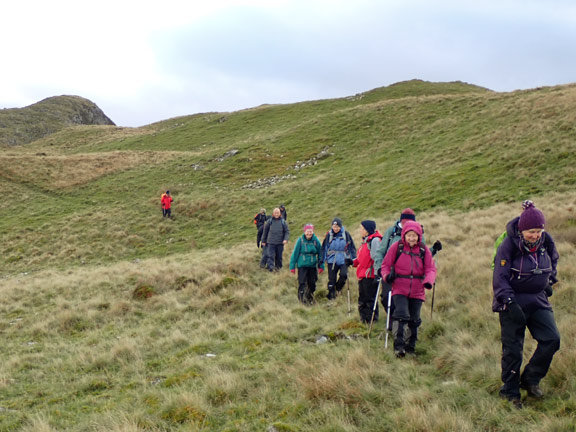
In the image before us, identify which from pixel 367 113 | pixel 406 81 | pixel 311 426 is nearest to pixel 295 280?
pixel 311 426

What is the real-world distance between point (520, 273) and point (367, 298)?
13.1 feet

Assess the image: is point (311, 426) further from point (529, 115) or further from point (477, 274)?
point (529, 115)

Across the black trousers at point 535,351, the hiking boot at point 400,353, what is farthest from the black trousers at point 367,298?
the black trousers at point 535,351

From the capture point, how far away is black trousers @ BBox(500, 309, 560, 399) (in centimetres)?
462

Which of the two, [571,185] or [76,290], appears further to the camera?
[571,185]

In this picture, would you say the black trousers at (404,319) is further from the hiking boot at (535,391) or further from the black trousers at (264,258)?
the black trousers at (264,258)

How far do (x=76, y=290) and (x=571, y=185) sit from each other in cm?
2079

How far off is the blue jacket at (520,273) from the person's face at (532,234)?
76 mm

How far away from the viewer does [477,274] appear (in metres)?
9.65

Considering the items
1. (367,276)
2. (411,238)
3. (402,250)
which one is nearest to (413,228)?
(411,238)

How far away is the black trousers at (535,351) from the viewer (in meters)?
4.62

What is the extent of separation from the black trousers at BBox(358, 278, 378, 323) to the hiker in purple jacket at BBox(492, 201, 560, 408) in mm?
3625

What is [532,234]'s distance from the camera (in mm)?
4574

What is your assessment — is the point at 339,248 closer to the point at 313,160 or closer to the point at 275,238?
the point at 275,238
